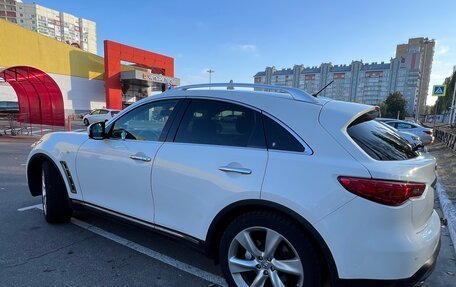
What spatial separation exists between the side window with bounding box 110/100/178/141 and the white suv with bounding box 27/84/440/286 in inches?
0.6

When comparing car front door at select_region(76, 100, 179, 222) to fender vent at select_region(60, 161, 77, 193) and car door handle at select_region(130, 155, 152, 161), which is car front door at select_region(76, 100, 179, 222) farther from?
fender vent at select_region(60, 161, 77, 193)

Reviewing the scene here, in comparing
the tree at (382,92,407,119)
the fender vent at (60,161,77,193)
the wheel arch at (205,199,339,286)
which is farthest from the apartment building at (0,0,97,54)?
the wheel arch at (205,199,339,286)

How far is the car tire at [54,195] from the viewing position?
3941mm

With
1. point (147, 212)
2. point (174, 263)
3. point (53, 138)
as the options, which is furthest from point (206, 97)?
point (53, 138)

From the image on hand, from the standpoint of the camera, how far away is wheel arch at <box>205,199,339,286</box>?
2.00 m

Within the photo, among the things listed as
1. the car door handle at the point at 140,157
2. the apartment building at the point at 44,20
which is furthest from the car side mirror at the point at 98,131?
the apartment building at the point at 44,20

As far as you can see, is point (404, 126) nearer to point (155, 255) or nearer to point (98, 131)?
point (155, 255)

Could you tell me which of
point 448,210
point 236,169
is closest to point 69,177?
point 236,169

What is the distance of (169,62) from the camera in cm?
3669

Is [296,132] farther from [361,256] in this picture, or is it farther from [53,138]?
[53,138]

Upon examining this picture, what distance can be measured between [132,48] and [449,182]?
101 feet

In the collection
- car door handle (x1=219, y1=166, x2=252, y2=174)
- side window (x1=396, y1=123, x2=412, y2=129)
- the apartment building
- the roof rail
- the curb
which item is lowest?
the curb

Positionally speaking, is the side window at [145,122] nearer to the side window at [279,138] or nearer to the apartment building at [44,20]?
the side window at [279,138]

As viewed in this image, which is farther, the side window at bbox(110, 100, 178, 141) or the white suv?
the side window at bbox(110, 100, 178, 141)
